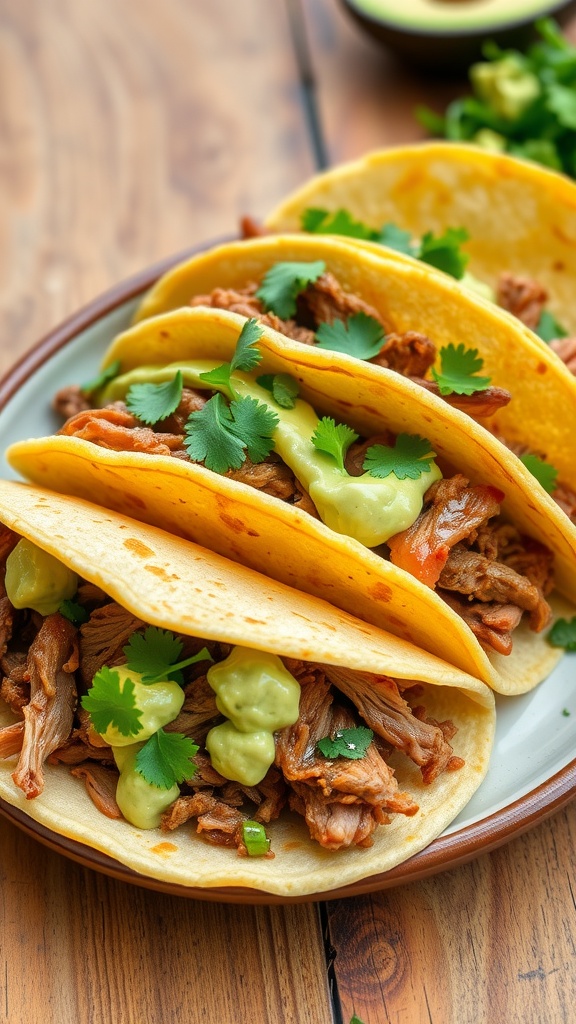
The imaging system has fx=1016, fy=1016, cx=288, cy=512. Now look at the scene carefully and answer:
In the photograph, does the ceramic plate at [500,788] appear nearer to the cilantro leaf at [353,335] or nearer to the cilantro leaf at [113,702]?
the cilantro leaf at [113,702]

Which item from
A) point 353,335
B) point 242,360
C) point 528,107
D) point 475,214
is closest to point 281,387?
point 242,360

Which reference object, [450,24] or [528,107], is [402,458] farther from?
[450,24]

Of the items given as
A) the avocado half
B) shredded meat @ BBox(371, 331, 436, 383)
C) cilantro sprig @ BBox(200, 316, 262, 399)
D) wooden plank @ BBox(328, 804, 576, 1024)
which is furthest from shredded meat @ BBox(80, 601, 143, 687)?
the avocado half

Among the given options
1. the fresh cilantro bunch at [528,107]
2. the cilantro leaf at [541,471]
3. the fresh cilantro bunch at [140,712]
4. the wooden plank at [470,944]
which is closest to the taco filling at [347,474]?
the cilantro leaf at [541,471]

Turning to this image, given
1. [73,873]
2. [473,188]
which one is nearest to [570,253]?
[473,188]

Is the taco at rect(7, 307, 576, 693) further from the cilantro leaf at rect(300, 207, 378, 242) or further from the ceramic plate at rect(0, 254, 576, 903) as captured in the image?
the cilantro leaf at rect(300, 207, 378, 242)

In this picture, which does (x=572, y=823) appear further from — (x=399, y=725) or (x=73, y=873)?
(x=73, y=873)
